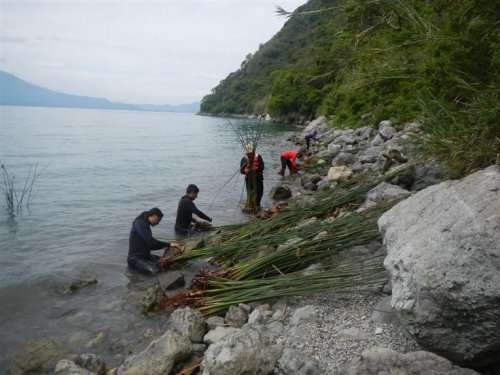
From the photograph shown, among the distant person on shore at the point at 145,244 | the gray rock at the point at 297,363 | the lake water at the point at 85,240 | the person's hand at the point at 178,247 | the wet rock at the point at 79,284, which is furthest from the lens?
the distant person on shore at the point at 145,244

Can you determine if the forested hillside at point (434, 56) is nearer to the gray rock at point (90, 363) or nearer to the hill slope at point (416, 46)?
the hill slope at point (416, 46)

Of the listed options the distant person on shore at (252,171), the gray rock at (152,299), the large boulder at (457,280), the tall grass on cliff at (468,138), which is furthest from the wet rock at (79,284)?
the tall grass on cliff at (468,138)

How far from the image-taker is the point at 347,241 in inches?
213

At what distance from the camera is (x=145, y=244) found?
757 cm

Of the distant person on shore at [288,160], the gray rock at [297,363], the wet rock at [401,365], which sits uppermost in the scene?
the distant person on shore at [288,160]

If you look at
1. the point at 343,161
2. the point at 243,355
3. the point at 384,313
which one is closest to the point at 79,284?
the point at 243,355

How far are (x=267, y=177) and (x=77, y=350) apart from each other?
1312 centimetres

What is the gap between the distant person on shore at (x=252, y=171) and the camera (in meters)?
9.54

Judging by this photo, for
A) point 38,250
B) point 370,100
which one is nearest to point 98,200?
point 38,250

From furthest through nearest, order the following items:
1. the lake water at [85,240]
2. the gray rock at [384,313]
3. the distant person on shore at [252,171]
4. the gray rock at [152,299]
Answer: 1. the distant person on shore at [252,171]
2. the gray rock at [152,299]
3. the lake water at [85,240]
4. the gray rock at [384,313]

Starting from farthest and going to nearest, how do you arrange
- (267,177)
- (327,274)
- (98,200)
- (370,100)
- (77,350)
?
(370,100) → (267,177) → (98,200) → (77,350) → (327,274)

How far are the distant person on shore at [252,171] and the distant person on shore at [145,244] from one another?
2.82 meters

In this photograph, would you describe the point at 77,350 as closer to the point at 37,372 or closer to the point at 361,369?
the point at 37,372

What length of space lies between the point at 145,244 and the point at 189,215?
2.16 m
